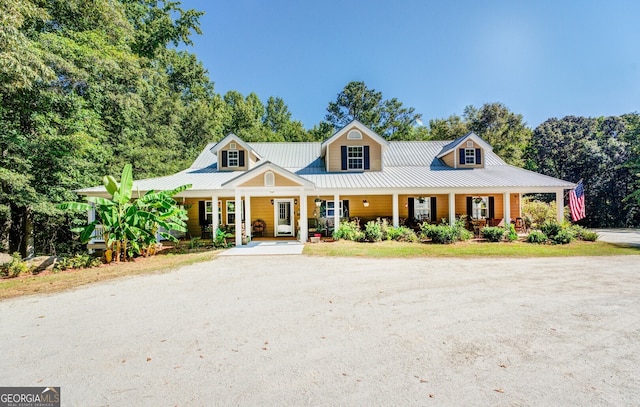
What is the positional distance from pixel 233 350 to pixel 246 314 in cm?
135

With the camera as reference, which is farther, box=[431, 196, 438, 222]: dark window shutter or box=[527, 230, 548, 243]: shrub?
box=[431, 196, 438, 222]: dark window shutter

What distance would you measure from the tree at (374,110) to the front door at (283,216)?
22.7 metres

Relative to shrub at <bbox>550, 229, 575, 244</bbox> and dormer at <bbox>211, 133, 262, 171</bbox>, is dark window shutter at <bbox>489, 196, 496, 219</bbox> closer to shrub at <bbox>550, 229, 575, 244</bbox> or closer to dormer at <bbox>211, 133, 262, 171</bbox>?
shrub at <bbox>550, 229, 575, 244</bbox>

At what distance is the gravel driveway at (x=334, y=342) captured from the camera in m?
3.07

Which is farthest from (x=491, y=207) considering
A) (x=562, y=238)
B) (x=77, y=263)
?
(x=77, y=263)

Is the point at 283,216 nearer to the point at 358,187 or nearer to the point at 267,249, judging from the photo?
the point at 267,249

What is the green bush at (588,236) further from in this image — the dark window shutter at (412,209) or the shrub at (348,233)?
the shrub at (348,233)

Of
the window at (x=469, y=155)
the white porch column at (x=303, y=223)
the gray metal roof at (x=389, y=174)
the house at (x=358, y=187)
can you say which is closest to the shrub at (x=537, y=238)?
the house at (x=358, y=187)

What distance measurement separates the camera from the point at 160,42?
2581 centimetres

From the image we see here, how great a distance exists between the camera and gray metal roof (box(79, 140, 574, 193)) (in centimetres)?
1495

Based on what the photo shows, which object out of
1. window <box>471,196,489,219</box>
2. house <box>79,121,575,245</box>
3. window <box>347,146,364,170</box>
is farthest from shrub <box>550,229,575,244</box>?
window <box>347,146,364,170</box>

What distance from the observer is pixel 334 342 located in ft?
13.6

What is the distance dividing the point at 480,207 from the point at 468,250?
23.1 ft

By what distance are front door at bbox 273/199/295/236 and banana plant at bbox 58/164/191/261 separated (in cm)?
626
